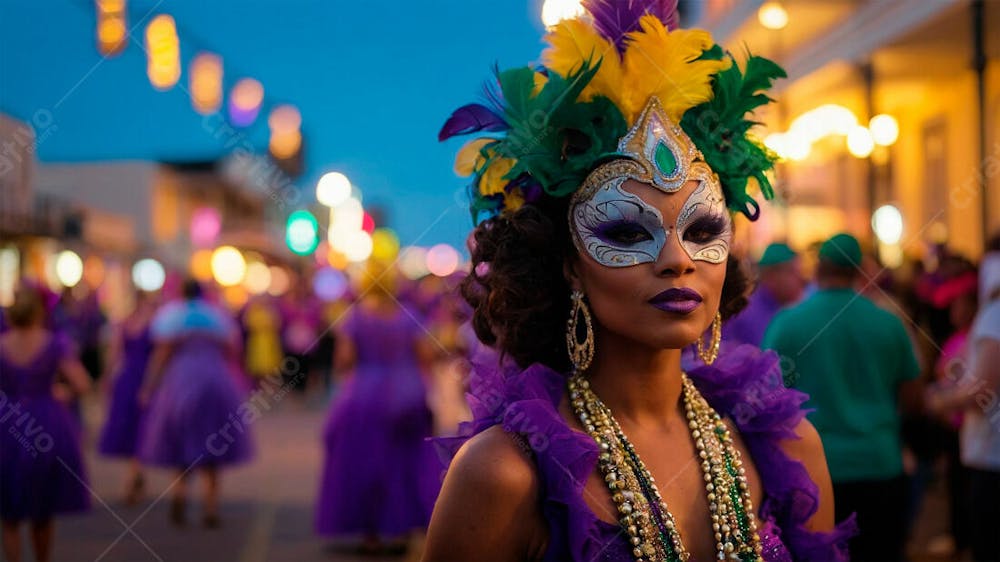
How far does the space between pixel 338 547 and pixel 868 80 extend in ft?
33.4

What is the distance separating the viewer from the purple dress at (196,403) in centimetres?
1051

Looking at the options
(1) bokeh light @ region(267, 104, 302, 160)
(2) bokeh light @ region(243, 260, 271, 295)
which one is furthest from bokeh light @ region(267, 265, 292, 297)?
(1) bokeh light @ region(267, 104, 302, 160)

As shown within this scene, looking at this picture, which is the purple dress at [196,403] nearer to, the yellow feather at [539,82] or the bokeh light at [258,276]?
the yellow feather at [539,82]

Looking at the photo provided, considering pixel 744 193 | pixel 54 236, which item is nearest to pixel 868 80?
pixel 744 193

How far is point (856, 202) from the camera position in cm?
2303

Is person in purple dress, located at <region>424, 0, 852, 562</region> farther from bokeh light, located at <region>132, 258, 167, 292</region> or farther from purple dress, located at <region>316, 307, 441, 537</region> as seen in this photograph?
bokeh light, located at <region>132, 258, 167, 292</region>

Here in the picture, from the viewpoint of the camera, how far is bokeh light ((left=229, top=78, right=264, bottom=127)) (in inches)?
908

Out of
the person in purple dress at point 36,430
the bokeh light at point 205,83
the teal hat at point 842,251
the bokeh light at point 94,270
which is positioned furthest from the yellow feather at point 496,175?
the bokeh light at point 94,270

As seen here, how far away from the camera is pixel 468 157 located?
3.12 meters

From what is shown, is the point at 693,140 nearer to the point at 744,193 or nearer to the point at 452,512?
the point at 744,193

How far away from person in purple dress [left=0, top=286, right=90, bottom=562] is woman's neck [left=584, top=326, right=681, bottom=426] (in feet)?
19.8

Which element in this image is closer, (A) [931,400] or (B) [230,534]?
(A) [931,400]

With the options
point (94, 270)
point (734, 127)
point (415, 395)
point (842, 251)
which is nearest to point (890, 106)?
point (415, 395)

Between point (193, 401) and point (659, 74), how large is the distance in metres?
8.35
